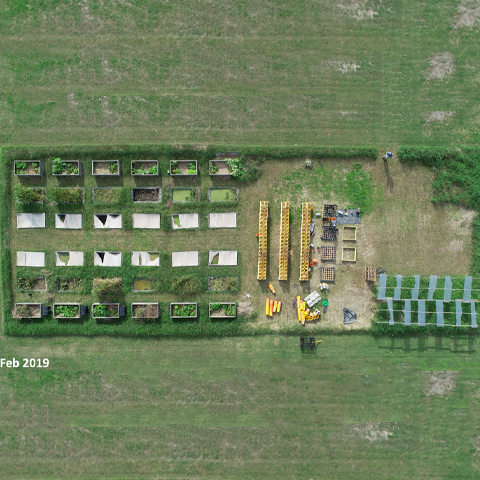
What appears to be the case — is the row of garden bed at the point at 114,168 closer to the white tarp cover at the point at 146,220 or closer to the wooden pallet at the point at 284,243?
the white tarp cover at the point at 146,220

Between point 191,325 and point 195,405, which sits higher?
point 191,325

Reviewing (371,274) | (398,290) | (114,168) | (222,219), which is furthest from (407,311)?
(114,168)

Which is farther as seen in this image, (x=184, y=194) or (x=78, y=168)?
(x=184, y=194)

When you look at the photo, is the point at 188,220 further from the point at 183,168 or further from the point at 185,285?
the point at 185,285

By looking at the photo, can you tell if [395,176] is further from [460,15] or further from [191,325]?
[191,325]

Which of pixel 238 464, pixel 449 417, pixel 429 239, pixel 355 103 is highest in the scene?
pixel 355 103

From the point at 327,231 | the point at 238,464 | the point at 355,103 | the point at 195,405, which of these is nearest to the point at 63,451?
the point at 195,405
